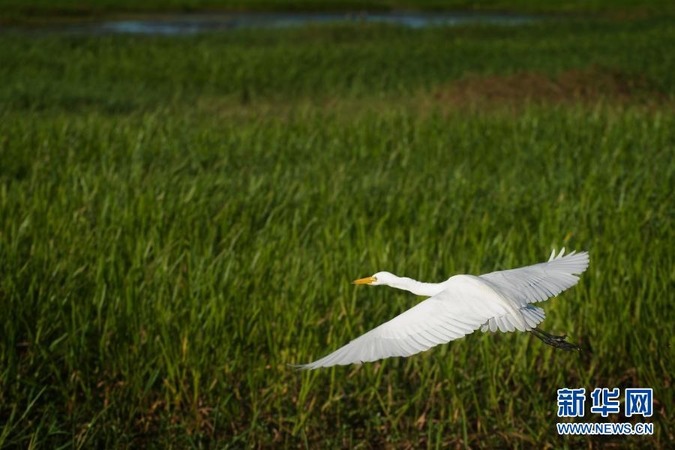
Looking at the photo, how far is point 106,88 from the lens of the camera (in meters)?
14.9

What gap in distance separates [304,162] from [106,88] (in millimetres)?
8263

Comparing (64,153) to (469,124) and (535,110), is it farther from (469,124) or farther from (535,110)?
(535,110)

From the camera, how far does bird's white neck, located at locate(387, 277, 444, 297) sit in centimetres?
141

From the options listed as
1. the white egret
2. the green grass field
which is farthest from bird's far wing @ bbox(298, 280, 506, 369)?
the green grass field

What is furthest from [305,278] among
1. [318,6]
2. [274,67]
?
[318,6]

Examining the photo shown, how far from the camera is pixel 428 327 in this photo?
54.4 inches

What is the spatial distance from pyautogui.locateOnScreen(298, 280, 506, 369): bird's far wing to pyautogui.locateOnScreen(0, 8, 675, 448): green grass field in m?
1.90

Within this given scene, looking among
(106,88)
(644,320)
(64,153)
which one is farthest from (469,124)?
(106,88)

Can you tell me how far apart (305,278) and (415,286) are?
2.75 metres

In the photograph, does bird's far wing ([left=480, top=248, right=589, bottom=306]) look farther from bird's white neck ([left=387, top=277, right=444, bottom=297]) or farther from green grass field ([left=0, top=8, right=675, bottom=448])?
green grass field ([left=0, top=8, right=675, bottom=448])

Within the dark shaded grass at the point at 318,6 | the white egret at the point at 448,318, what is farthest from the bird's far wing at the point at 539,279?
the dark shaded grass at the point at 318,6

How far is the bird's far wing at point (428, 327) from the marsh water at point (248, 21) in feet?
97.0

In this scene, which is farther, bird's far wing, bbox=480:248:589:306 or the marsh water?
the marsh water

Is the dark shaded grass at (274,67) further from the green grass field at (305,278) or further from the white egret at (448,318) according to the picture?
the white egret at (448,318)
